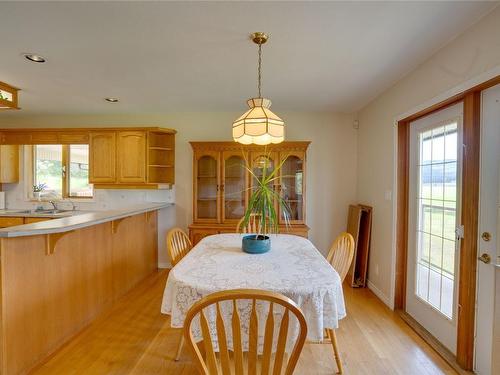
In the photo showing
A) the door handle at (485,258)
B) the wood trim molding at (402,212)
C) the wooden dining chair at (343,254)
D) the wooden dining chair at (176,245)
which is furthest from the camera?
the wood trim molding at (402,212)

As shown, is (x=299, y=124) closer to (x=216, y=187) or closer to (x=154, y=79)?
(x=216, y=187)

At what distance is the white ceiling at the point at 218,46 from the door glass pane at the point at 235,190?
0.96 metres

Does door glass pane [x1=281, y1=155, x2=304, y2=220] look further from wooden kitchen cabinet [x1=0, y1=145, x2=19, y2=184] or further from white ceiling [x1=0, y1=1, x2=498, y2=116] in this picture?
wooden kitchen cabinet [x1=0, y1=145, x2=19, y2=184]

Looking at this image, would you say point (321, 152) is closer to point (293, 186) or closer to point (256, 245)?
point (293, 186)

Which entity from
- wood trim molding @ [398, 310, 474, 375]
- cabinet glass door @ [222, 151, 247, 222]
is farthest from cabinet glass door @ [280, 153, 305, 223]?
wood trim molding @ [398, 310, 474, 375]

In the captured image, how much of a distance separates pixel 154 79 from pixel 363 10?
6.46 feet

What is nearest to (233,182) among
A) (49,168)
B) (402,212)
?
(402,212)

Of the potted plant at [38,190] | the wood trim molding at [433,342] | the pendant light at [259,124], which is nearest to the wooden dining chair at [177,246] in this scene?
the pendant light at [259,124]

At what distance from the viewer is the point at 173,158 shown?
4051mm

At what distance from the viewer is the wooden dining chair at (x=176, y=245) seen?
2156 mm

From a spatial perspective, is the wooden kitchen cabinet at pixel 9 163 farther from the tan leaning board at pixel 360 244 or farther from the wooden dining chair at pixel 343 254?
the tan leaning board at pixel 360 244

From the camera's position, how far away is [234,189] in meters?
3.79

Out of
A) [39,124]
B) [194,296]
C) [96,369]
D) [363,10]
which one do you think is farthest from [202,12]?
[39,124]

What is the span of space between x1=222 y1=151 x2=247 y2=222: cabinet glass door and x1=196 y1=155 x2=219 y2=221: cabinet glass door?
152 mm
